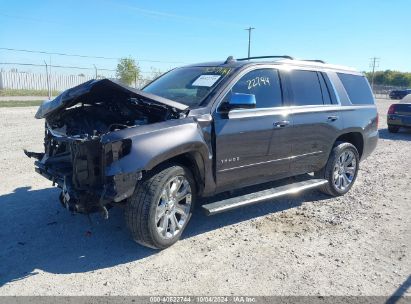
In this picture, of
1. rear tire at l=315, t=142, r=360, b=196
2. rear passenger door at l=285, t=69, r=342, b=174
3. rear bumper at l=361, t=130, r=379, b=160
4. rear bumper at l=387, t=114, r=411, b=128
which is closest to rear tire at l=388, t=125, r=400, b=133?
rear bumper at l=387, t=114, r=411, b=128

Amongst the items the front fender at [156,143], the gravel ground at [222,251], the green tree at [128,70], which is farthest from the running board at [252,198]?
the green tree at [128,70]

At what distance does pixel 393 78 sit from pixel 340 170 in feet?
307

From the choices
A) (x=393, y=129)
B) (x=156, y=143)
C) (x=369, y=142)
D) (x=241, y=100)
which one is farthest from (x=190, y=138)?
(x=393, y=129)

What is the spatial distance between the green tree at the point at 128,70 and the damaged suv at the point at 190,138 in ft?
95.8

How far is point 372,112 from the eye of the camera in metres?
6.61

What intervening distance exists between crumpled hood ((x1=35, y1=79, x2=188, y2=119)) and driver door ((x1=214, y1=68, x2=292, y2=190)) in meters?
0.63

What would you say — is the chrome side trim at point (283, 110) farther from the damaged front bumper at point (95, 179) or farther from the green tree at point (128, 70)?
the green tree at point (128, 70)

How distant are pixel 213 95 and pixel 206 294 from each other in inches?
85.1

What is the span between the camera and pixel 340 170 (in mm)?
6141

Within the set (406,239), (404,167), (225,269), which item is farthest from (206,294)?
(404,167)

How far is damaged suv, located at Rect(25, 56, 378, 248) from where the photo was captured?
366 centimetres

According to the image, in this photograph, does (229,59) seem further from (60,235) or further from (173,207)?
A: (60,235)

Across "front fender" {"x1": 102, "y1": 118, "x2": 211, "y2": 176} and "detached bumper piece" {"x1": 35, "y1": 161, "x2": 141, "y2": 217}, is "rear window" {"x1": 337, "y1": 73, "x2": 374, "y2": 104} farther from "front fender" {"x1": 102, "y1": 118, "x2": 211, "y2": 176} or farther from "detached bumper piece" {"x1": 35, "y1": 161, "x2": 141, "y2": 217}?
"detached bumper piece" {"x1": 35, "y1": 161, "x2": 141, "y2": 217}

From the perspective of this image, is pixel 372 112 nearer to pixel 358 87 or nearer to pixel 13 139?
pixel 358 87
